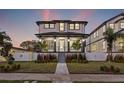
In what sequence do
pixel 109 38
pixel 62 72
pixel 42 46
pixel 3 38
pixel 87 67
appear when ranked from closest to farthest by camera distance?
pixel 62 72, pixel 87 67, pixel 3 38, pixel 109 38, pixel 42 46

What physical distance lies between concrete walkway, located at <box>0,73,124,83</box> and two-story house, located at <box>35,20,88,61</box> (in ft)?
5.55

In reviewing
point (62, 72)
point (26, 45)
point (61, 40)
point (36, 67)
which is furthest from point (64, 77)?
point (61, 40)

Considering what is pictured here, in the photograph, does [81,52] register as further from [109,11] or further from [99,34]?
[109,11]

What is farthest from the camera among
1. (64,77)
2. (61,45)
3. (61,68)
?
(61,45)

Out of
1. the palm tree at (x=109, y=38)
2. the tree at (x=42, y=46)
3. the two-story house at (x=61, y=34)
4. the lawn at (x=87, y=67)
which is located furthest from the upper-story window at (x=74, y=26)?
the lawn at (x=87, y=67)

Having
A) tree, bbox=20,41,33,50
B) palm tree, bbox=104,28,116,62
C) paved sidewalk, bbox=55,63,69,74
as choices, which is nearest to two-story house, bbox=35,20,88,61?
tree, bbox=20,41,33,50

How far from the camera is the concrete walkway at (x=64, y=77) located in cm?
1190

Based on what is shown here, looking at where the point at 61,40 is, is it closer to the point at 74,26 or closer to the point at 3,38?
the point at 74,26

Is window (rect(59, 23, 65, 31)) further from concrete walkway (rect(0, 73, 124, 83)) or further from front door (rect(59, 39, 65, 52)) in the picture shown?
concrete walkway (rect(0, 73, 124, 83))

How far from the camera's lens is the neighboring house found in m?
13.7

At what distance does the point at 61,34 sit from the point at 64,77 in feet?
10.8

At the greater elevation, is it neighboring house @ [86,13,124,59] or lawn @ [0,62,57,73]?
neighboring house @ [86,13,124,59]

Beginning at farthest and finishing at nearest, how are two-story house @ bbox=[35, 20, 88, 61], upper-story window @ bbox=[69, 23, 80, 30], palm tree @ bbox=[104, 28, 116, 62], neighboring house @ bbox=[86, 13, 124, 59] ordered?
upper-story window @ bbox=[69, 23, 80, 30]
two-story house @ bbox=[35, 20, 88, 61]
palm tree @ bbox=[104, 28, 116, 62]
neighboring house @ bbox=[86, 13, 124, 59]

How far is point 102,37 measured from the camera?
46.9ft
